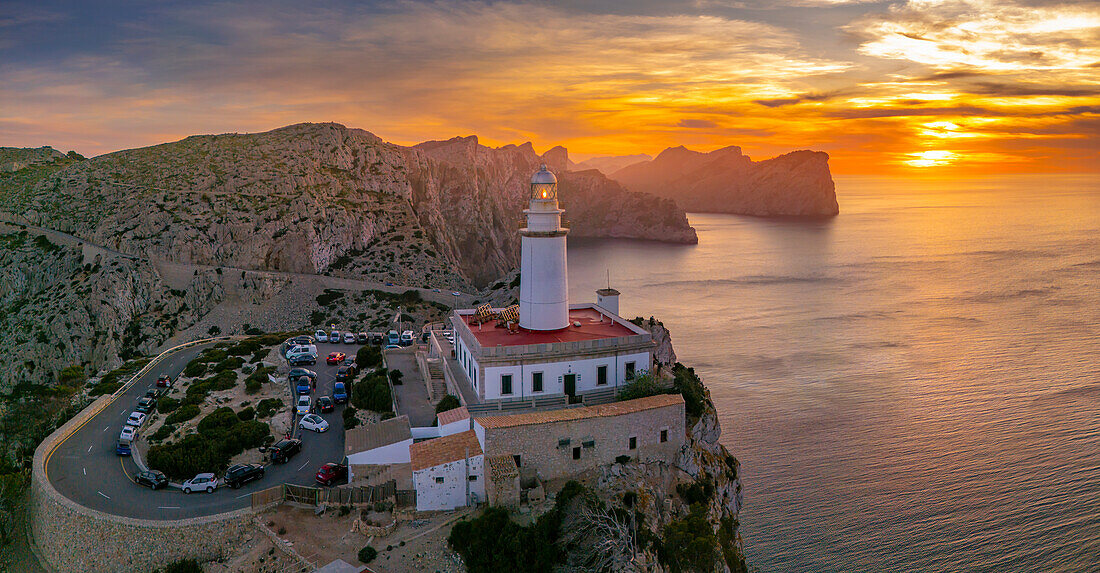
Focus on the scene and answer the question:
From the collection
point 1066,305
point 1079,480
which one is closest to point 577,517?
point 1079,480

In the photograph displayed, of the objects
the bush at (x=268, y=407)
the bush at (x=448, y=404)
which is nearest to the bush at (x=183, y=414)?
the bush at (x=268, y=407)

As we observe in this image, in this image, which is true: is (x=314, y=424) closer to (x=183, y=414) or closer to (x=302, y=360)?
(x=183, y=414)

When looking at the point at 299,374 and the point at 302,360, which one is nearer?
the point at 299,374

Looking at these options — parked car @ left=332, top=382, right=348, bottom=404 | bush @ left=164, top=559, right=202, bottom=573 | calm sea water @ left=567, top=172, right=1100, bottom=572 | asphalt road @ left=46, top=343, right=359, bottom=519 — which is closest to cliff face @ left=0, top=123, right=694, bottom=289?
calm sea water @ left=567, top=172, right=1100, bottom=572

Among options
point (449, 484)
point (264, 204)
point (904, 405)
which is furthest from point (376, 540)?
point (264, 204)

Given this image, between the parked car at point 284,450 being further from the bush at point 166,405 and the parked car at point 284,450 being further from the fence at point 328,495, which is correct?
the bush at point 166,405

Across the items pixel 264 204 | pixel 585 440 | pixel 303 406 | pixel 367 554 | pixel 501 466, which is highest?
pixel 264 204
